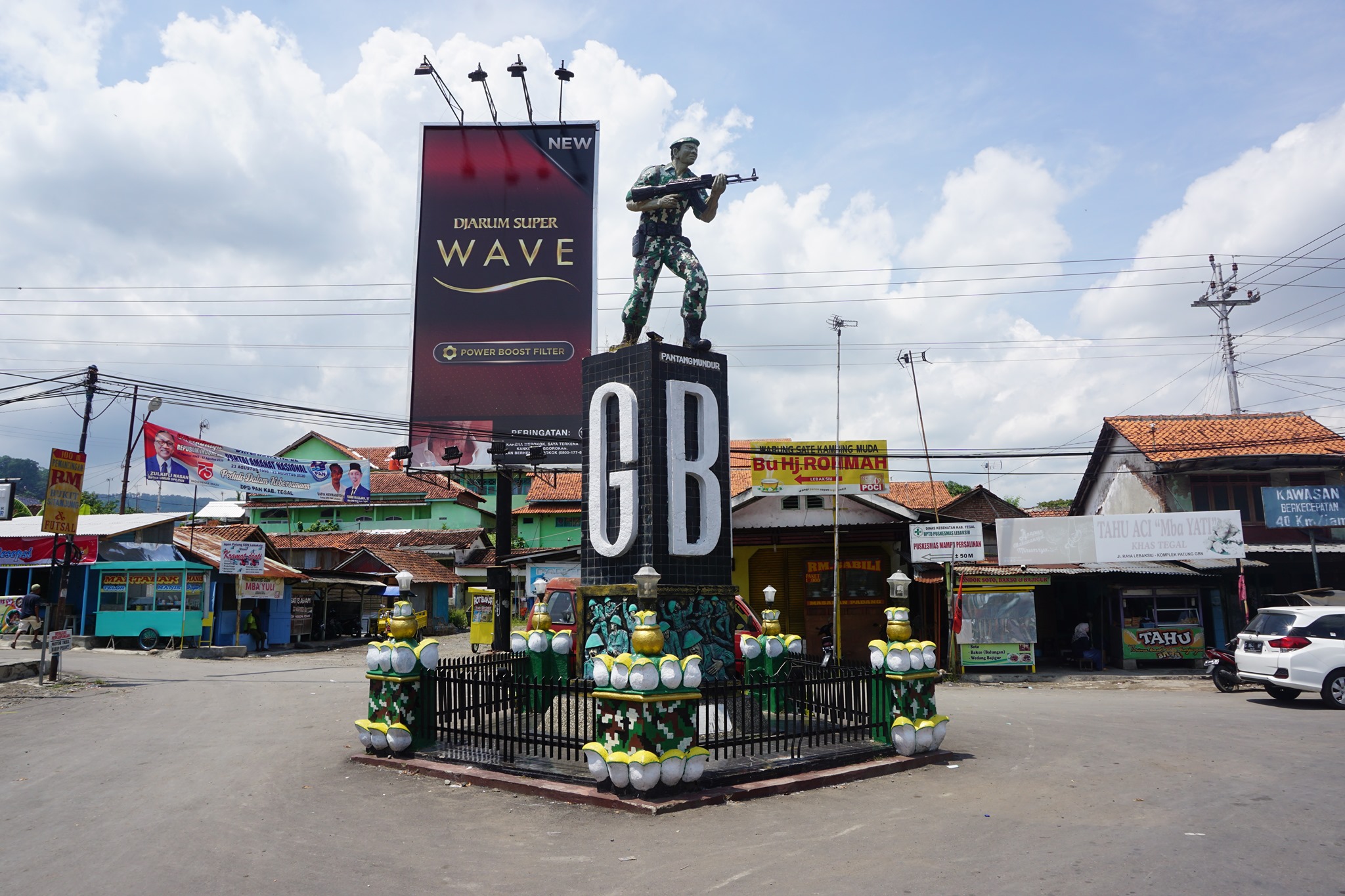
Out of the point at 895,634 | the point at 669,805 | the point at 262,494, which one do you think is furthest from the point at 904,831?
the point at 262,494

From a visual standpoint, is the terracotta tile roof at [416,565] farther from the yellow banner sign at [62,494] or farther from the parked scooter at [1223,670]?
the parked scooter at [1223,670]

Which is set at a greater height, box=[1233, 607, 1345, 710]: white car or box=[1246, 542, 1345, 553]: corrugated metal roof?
box=[1246, 542, 1345, 553]: corrugated metal roof

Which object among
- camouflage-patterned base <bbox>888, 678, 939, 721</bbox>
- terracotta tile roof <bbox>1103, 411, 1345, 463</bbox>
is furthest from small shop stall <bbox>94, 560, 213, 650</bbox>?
terracotta tile roof <bbox>1103, 411, 1345, 463</bbox>

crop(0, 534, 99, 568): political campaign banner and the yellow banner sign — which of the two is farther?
crop(0, 534, 99, 568): political campaign banner

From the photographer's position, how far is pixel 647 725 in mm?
7871

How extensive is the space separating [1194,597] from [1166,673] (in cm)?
237

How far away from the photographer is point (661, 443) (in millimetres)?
10938

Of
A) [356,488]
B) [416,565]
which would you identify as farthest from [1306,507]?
[416,565]

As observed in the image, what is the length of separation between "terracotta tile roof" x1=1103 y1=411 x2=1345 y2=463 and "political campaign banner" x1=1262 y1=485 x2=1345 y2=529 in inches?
117

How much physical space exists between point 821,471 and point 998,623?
666 centimetres

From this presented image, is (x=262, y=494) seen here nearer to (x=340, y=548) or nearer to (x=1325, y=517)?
(x=340, y=548)

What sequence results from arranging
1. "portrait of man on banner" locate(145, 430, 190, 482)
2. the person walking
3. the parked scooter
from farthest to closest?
"portrait of man on banner" locate(145, 430, 190, 482) → the person walking → the parked scooter

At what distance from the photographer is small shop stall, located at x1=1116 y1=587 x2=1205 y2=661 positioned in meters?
22.5

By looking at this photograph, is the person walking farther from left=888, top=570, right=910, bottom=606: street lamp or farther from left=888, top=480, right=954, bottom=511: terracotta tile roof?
left=888, top=480, right=954, bottom=511: terracotta tile roof
